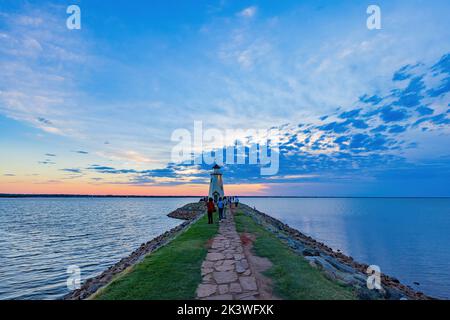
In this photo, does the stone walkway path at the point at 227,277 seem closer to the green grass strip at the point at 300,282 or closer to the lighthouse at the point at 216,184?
the green grass strip at the point at 300,282

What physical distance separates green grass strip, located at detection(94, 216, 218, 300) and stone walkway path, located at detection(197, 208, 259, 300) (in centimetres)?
25

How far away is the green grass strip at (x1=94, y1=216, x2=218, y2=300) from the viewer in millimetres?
5438

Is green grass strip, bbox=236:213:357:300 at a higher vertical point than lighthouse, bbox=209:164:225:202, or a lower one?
lower

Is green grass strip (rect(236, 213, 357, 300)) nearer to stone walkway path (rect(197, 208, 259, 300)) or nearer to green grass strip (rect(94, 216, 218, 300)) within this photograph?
stone walkway path (rect(197, 208, 259, 300))

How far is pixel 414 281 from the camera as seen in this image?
610 inches

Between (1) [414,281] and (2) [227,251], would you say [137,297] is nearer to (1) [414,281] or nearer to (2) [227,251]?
(2) [227,251]

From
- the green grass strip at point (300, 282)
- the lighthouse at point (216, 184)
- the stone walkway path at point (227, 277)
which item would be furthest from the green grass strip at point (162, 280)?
the lighthouse at point (216, 184)

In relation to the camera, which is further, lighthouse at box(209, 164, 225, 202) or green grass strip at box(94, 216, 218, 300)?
lighthouse at box(209, 164, 225, 202)

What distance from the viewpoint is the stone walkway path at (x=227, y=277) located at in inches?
212

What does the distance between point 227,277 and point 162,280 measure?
1657mm

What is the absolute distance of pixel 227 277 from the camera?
649cm

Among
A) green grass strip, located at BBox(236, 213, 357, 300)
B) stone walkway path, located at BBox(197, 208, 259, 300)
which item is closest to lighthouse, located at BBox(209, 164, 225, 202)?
stone walkway path, located at BBox(197, 208, 259, 300)
